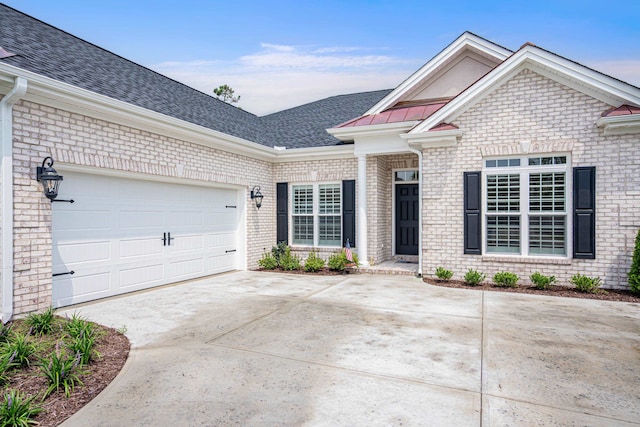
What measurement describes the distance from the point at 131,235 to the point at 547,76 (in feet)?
29.3

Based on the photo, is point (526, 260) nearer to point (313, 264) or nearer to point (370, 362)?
point (313, 264)

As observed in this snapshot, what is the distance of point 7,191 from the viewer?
17.1 ft

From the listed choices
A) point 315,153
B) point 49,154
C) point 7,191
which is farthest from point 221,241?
point 7,191

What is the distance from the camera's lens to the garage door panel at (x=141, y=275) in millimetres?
7195

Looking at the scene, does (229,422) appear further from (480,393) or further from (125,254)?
(125,254)

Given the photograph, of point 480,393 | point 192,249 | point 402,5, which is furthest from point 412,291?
point 402,5

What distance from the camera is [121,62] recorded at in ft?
30.1

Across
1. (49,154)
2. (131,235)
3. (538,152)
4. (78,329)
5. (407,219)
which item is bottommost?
(78,329)

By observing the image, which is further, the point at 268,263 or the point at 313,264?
the point at 268,263

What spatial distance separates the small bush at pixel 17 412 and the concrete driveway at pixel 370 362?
0.30 metres

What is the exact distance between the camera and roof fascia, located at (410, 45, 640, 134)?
7.20 m

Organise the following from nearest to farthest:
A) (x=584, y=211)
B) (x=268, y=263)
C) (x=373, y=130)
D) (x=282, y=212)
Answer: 1. (x=584, y=211)
2. (x=373, y=130)
3. (x=268, y=263)
4. (x=282, y=212)

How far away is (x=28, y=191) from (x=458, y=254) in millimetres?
8035

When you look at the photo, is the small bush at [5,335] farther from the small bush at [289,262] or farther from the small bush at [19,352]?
the small bush at [289,262]
